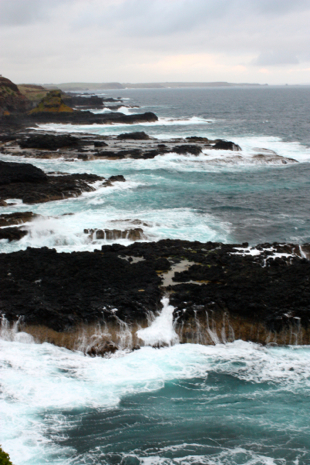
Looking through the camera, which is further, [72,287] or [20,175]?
[20,175]

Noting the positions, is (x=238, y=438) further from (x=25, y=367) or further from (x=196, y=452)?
(x=25, y=367)

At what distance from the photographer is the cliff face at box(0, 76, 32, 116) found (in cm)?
8112

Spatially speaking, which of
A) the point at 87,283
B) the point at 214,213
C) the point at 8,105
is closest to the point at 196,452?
the point at 87,283

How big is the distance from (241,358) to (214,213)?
50.1 ft

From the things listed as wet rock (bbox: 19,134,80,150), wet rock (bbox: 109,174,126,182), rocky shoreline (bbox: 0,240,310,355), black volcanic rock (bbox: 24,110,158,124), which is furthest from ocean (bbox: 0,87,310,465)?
black volcanic rock (bbox: 24,110,158,124)

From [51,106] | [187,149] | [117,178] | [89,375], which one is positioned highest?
[51,106]

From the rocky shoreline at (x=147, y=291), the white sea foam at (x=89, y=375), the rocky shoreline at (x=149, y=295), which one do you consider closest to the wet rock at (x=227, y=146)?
the rocky shoreline at (x=147, y=291)

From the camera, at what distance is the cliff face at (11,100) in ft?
266

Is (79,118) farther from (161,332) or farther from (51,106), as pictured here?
(161,332)

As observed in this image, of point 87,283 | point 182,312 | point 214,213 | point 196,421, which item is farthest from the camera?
point 214,213

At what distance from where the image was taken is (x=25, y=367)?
12695 mm

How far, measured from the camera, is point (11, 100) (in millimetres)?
84312

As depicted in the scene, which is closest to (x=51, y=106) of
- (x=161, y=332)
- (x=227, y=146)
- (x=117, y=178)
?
(x=227, y=146)

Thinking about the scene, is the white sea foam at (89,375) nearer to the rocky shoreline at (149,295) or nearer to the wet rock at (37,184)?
the rocky shoreline at (149,295)
